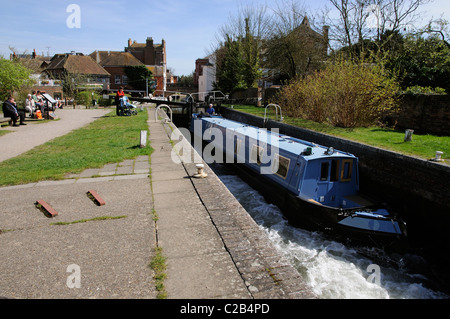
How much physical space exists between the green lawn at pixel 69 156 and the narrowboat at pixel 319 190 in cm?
354

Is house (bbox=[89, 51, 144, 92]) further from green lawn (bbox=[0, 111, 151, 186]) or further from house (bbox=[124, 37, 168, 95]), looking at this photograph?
green lawn (bbox=[0, 111, 151, 186])

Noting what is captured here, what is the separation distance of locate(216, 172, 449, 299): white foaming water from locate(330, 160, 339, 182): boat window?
4.42ft

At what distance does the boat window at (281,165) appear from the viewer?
7426 mm

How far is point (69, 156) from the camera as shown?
7809mm

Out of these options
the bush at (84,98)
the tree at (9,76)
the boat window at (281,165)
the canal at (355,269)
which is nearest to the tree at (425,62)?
the boat window at (281,165)

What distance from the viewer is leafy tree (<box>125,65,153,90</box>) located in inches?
1603

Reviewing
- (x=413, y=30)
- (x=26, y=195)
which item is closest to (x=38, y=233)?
(x=26, y=195)

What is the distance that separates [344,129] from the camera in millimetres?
11789

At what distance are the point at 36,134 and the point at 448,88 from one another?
58.6 feet

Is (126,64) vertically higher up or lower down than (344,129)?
higher up

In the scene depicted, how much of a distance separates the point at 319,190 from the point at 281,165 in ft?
4.06

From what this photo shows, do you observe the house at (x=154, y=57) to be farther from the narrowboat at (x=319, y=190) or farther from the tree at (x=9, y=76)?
the narrowboat at (x=319, y=190)

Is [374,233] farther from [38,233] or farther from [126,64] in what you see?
[126,64]

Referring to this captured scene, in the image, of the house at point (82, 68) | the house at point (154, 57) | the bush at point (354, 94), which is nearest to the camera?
the bush at point (354, 94)
